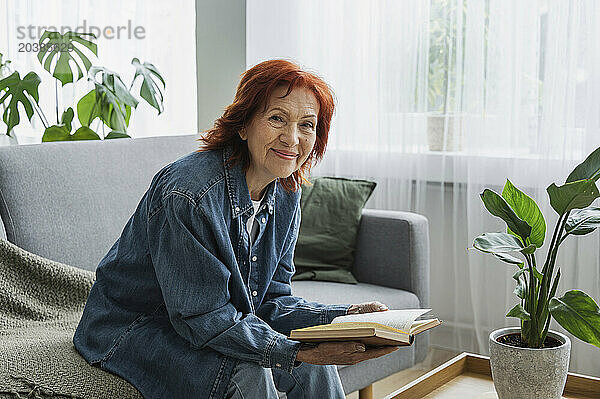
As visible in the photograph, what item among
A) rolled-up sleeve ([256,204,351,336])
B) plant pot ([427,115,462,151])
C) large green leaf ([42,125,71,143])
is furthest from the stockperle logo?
rolled-up sleeve ([256,204,351,336])

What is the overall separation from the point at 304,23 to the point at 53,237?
1666 millimetres

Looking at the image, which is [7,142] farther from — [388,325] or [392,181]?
[388,325]

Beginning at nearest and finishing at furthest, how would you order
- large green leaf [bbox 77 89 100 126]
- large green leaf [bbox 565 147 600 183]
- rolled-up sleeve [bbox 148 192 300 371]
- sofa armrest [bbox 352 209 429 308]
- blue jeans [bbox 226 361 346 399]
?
rolled-up sleeve [bbox 148 192 300 371] < blue jeans [bbox 226 361 346 399] < large green leaf [bbox 565 147 600 183] < sofa armrest [bbox 352 209 429 308] < large green leaf [bbox 77 89 100 126]

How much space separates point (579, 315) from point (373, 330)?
0.57 m

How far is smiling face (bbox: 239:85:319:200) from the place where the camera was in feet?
5.28

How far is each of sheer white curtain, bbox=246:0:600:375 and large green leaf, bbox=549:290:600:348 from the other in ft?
3.66

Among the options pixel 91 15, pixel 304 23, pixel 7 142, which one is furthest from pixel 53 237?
pixel 304 23

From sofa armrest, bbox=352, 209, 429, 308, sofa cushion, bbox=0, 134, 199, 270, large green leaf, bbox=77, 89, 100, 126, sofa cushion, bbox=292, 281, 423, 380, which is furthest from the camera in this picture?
large green leaf, bbox=77, 89, 100, 126

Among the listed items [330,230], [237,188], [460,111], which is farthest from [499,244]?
[460,111]

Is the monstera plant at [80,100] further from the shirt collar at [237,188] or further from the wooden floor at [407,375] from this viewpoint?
the wooden floor at [407,375]

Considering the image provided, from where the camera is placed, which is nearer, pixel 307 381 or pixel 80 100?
pixel 307 381

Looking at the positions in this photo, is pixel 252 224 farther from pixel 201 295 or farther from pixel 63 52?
pixel 63 52

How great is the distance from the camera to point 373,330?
51.6 inches

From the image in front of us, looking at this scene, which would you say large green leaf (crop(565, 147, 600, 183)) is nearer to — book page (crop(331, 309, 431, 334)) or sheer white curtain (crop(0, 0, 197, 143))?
book page (crop(331, 309, 431, 334))
